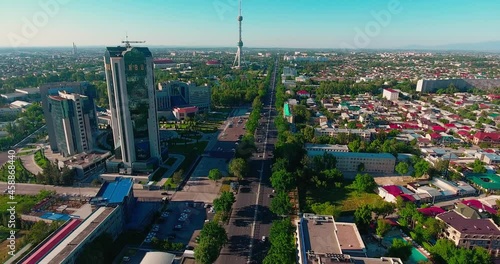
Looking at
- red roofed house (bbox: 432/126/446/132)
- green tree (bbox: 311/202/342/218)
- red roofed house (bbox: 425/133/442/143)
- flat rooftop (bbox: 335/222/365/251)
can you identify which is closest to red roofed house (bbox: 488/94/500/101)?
red roofed house (bbox: 432/126/446/132)

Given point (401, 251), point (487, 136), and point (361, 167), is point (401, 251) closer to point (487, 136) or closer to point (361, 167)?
point (361, 167)

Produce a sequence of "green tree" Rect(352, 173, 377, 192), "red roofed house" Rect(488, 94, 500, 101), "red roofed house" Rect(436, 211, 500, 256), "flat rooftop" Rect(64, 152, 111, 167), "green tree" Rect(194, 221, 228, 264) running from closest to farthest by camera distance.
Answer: "green tree" Rect(194, 221, 228, 264)
"red roofed house" Rect(436, 211, 500, 256)
"green tree" Rect(352, 173, 377, 192)
"flat rooftop" Rect(64, 152, 111, 167)
"red roofed house" Rect(488, 94, 500, 101)

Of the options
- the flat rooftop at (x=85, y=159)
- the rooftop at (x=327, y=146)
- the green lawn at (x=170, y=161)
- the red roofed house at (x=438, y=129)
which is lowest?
the green lawn at (x=170, y=161)

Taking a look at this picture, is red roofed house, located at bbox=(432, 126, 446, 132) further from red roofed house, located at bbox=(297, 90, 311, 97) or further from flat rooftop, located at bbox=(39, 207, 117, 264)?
flat rooftop, located at bbox=(39, 207, 117, 264)

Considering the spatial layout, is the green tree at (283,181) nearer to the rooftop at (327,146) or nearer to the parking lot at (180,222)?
the parking lot at (180,222)

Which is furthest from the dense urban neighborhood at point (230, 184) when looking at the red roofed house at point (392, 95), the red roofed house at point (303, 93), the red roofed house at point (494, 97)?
the red roofed house at point (303, 93)

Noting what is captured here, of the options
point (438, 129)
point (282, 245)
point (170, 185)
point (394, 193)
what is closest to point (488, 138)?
point (438, 129)

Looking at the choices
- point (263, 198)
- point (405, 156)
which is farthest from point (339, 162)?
point (263, 198)

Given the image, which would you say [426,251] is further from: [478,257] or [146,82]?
[146,82]
